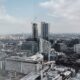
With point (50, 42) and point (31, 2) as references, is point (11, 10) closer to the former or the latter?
point (31, 2)

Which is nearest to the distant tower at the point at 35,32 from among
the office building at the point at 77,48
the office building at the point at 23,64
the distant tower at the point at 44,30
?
the distant tower at the point at 44,30

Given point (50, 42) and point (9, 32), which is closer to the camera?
point (9, 32)

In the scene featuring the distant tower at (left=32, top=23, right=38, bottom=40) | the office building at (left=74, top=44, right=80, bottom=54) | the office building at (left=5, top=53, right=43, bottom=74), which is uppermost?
the distant tower at (left=32, top=23, right=38, bottom=40)

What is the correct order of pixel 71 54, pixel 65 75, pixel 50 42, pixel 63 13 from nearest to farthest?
pixel 65 75 → pixel 63 13 → pixel 71 54 → pixel 50 42

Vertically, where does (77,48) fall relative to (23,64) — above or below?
above

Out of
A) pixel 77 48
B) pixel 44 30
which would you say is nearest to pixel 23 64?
pixel 44 30

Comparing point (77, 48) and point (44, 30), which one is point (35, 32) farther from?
point (77, 48)

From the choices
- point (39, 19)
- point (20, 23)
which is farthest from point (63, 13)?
point (20, 23)

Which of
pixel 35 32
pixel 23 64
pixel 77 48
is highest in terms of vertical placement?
pixel 35 32

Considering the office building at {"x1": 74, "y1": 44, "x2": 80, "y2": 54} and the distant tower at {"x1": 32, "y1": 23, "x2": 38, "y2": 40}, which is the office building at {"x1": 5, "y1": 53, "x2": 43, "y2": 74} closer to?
the distant tower at {"x1": 32, "y1": 23, "x2": 38, "y2": 40}

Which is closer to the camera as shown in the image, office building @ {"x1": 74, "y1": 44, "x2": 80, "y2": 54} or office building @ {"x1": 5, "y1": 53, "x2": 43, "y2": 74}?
office building @ {"x1": 5, "y1": 53, "x2": 43, "y2": 74}

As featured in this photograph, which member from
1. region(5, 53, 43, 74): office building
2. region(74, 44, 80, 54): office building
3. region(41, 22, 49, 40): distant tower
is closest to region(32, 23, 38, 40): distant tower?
region(41, 22, 49, 40): distant tower
